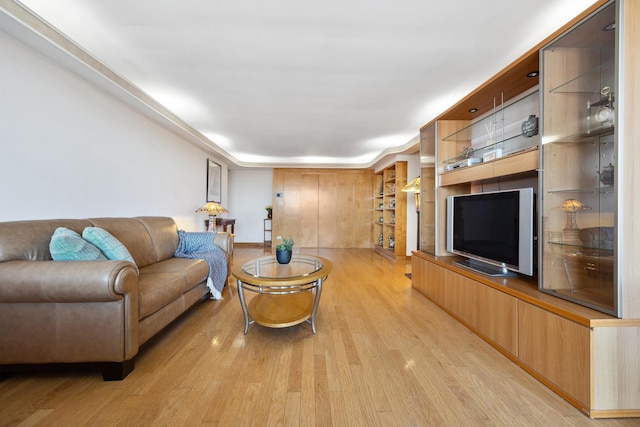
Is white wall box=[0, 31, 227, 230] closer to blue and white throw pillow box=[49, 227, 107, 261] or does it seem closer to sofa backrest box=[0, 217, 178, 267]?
sofa backrest box=[0, 217, 178, 267]

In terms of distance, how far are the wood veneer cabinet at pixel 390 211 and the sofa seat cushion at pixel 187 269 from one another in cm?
400

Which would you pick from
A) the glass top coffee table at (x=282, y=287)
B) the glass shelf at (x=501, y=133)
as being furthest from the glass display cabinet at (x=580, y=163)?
the glass top coffee table at (x=282, y=287)

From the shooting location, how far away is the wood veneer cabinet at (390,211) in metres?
5.37

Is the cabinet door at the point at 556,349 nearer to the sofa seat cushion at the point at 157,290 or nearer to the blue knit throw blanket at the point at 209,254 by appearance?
the sofa seat cushion at the point at 157,290

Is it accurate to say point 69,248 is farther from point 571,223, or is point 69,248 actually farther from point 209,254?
point 571,223

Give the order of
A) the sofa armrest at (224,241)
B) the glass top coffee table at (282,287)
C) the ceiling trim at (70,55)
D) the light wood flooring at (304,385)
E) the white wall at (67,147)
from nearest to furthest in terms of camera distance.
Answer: the light wood flooring at (304,385) < the ceiling trim at (70,55) < the white wall at (67,147) < the glass top coffee table at (282,287) < the sofa armrest at (224,241)

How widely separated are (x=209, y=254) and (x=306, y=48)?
2.45 meters

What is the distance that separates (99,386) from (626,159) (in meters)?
3.16

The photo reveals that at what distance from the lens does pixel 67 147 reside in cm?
222

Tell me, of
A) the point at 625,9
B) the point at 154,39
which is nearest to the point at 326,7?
the point at 154,39

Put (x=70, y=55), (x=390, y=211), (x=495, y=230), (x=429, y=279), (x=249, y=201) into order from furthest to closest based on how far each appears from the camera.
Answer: (x=249, y=201) < (x=390, y=211) < (x=429, y=279) < (x=495, y=230) < (x=70, y=55)

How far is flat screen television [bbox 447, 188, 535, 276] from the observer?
1.88 m

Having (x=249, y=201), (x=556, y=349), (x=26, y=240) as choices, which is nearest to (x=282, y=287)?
(x=26, y=240)

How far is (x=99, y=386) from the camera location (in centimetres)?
145
